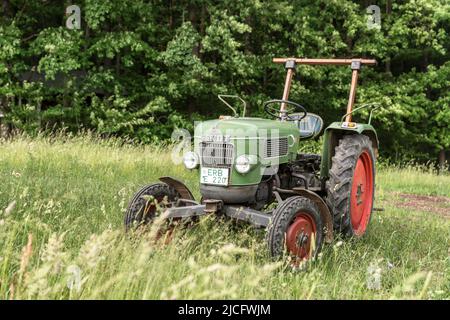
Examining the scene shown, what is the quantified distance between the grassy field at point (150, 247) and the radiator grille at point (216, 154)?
0.49 m

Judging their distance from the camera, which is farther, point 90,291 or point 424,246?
point 424,246

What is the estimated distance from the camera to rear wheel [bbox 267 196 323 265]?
3.89 m

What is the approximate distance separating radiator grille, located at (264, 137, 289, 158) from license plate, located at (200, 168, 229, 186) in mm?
411

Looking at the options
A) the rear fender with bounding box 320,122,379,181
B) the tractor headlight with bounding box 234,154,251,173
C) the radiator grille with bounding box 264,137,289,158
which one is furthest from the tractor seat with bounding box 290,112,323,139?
the tractor headlight with bounding box 234,154,251,173

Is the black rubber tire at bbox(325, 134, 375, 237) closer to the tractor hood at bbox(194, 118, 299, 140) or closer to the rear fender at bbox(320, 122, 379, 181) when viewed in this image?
the rear fender at bbox(320, 122, 379, 181)

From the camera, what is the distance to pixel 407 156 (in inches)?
728

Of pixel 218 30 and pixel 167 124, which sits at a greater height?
pixel 218 30

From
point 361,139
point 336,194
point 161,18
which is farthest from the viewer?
point 161,18

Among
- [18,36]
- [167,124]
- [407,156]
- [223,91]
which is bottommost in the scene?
[407,156]

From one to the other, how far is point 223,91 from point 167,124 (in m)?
1.88

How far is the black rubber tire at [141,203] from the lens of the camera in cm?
445

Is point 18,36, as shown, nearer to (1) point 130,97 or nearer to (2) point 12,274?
(1) point 130,97

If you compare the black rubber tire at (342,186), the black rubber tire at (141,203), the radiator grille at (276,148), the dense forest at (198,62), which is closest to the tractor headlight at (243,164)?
the radiator grille at (276,148)
